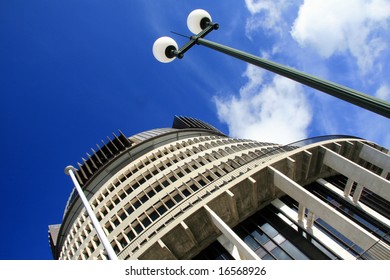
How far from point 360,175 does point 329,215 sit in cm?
416

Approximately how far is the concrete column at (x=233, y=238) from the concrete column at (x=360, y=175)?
8152 mm

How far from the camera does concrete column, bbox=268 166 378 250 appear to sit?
1414 centimetres

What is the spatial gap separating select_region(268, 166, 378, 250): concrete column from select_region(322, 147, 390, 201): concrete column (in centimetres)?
329

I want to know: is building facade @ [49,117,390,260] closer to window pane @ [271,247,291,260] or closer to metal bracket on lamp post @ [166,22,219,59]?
window pane @ [271,247,291,260]

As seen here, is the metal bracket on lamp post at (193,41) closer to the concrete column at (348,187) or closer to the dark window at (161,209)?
the concrete column at (348,187)

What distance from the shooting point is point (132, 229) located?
26.8 metres

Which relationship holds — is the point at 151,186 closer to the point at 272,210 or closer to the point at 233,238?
the point at 272,210

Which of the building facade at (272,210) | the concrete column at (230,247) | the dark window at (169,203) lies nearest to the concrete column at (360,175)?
the building facade at (272,210)

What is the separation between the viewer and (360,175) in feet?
58.5

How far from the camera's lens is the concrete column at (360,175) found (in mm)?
16703

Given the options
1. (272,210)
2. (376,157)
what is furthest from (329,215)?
(376,157)

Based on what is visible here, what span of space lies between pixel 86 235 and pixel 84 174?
1281cm
